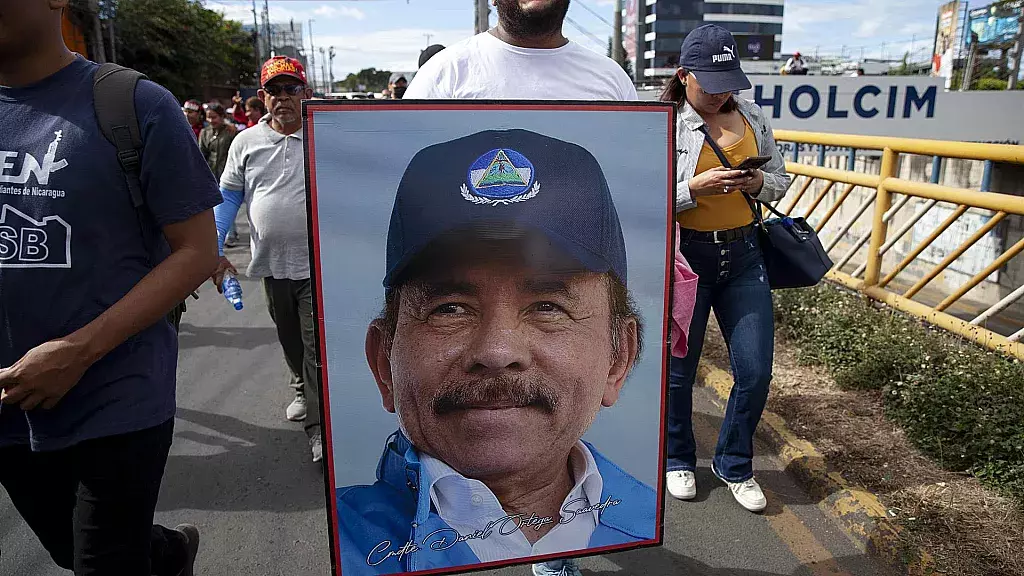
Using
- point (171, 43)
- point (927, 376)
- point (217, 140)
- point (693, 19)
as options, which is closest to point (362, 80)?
point (693, 19)

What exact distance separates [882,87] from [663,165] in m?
8.26

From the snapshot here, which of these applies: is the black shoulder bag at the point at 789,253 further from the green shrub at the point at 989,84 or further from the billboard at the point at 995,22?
the billboard at the point at 995,22

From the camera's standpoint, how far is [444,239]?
74.2 inches

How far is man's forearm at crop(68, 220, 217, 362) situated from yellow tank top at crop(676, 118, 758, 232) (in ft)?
6.32

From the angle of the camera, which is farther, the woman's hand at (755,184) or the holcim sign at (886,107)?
the holcim sign at (886,107)

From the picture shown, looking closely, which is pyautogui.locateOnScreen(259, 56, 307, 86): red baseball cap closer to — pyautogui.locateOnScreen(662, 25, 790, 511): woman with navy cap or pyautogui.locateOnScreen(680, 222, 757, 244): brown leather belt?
pyautogui.locateOnScreen(662, 25, 790, 511): woman with navy cap

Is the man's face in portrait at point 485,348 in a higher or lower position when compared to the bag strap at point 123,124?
lower

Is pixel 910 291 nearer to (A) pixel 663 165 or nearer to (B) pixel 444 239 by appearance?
(A) pixel 663 165

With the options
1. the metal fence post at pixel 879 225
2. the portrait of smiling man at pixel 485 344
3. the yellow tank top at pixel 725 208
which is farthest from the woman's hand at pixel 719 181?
the metal fence post at pixel 879 225

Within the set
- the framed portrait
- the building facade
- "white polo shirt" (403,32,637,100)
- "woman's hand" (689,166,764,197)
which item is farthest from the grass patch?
the building facade

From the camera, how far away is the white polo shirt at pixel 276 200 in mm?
3678

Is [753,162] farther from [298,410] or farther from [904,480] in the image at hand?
[298,410]

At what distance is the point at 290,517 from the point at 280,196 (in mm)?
1500

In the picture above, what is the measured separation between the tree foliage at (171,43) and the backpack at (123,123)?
34.4 m
